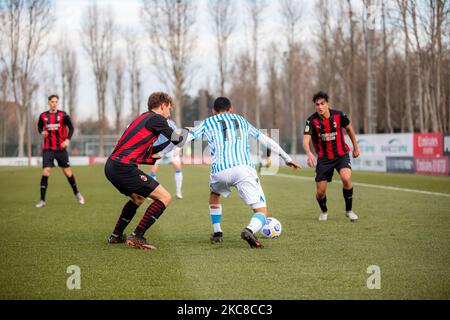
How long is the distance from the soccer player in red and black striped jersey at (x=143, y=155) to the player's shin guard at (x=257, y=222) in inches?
47.6

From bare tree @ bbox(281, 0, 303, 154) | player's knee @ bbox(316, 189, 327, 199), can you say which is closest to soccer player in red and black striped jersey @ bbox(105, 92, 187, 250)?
player's knee @ bbox(316, 189, 327, 199)

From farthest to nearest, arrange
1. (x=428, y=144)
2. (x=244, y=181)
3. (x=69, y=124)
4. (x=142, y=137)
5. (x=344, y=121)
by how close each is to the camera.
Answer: (x=428, y=144) → (x=69, y=124) → (x=344, y=121) → (x=142, y=137) → (x=244, y=181)

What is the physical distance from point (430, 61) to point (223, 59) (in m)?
24.7

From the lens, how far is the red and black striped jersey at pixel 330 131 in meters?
10.2

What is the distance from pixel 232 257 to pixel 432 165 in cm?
2068

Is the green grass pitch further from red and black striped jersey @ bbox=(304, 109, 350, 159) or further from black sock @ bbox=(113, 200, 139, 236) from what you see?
red and black striped jersey @ bbox=(304, 109, 350, 159)

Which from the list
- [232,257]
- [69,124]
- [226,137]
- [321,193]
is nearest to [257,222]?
[232,257]

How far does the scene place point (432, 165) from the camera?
2541cm

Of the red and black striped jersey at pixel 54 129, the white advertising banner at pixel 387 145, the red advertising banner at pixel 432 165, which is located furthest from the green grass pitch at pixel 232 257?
the white advertising banner at pixel 387 145

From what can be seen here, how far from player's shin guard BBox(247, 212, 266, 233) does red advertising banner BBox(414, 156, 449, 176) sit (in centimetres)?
1906

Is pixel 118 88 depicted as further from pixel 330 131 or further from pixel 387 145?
pixel 330 131

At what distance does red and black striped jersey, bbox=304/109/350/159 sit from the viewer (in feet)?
33.4
